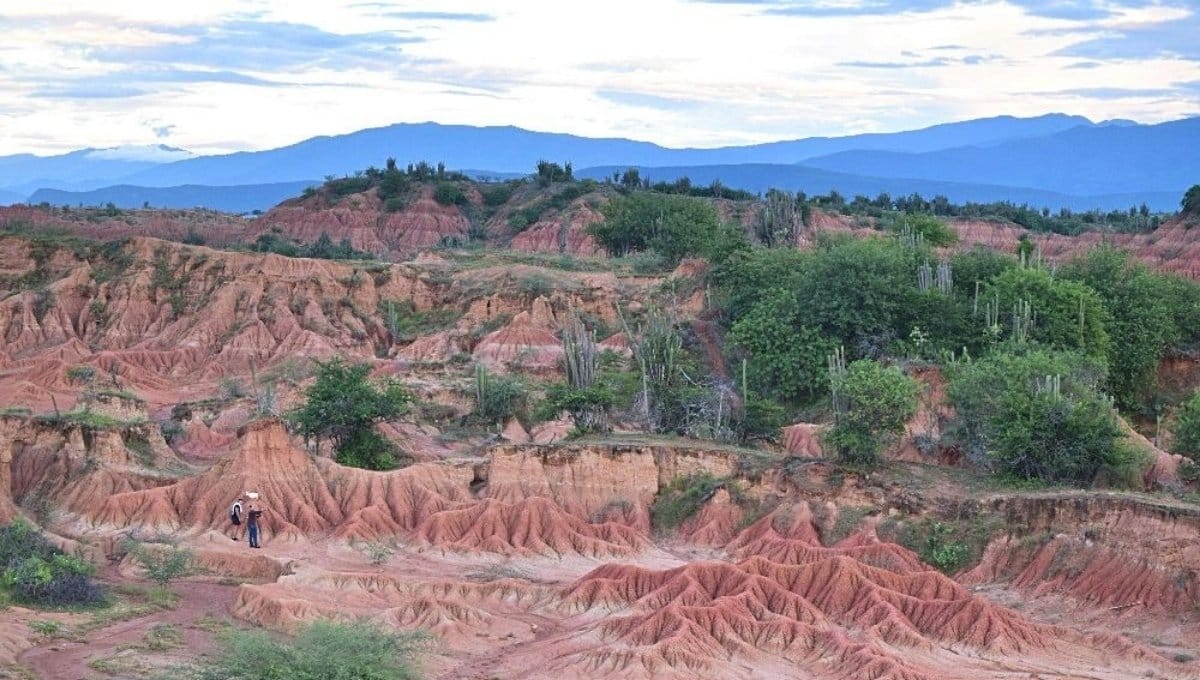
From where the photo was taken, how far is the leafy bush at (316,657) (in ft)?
110

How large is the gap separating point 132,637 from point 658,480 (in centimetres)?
1654

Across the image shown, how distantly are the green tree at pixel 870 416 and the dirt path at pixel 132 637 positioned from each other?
15492 millimetres

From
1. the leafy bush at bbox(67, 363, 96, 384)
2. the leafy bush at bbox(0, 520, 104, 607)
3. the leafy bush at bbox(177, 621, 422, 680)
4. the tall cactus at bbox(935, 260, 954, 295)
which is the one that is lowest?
the leafy bush at bbox(67, 363, 96, 384)

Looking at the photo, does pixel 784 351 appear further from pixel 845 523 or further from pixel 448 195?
pixel 448 195

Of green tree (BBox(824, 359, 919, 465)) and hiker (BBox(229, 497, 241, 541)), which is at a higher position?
green tree (BBox(824, 359, 919, 465))

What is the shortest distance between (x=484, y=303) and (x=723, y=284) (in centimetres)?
1247

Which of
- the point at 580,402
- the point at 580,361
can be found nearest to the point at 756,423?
the point at 580,402

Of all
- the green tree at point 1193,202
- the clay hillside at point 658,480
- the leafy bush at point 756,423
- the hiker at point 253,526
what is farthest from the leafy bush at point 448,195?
the hiker at point 253,526

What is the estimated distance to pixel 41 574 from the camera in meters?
40.6

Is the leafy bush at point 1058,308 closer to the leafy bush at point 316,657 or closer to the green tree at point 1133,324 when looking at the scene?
the green tree at point 1133,324

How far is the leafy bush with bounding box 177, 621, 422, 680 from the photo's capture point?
3350cm

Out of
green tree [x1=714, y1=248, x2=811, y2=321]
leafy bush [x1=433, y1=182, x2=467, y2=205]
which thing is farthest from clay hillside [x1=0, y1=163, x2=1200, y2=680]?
leafy bush [x1=433, y1=182, x2=467, y2=205]

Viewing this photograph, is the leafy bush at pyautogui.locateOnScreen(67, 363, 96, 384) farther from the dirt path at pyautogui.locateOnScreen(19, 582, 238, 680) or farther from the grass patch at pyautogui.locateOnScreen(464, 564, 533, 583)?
the grass patch at pyautogui.locateOnScreen(464, 564, 533, 583)

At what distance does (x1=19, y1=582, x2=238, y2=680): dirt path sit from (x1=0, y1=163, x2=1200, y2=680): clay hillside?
0.13m
